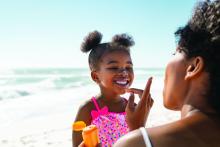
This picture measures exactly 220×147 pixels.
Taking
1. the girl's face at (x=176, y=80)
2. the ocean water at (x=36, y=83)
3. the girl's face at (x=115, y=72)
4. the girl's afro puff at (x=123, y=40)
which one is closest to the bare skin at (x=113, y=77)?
the girl's face at (x=115, y=72)

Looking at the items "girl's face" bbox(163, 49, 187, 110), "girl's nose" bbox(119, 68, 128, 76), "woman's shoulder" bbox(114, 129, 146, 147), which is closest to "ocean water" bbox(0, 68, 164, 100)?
"girl's nose" bbox(119, 68, 128, 76)

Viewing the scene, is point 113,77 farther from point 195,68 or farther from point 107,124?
point 195,68

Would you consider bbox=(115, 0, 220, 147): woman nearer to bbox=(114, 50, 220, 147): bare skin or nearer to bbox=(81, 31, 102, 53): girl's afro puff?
bbox=(114, 50, 220, 147): bare skin

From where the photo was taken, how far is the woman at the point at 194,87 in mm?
1333

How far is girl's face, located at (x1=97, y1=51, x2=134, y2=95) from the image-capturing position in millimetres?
3500

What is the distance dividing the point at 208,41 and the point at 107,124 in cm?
220

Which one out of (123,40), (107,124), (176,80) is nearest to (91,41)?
(123,40)

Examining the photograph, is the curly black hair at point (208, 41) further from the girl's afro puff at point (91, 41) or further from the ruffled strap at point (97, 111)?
the girl's afro puff at point (91, 41)

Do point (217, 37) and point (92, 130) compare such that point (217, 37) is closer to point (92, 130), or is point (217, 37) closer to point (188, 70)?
point (188, 70)

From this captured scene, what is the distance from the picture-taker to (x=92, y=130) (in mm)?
2102

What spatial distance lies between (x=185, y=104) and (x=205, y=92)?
0.11 meters

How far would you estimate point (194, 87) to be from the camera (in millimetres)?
1456

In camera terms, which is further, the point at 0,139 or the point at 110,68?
the point at 0,139

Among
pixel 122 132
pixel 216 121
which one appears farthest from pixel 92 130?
Answer: pixel 122 132
